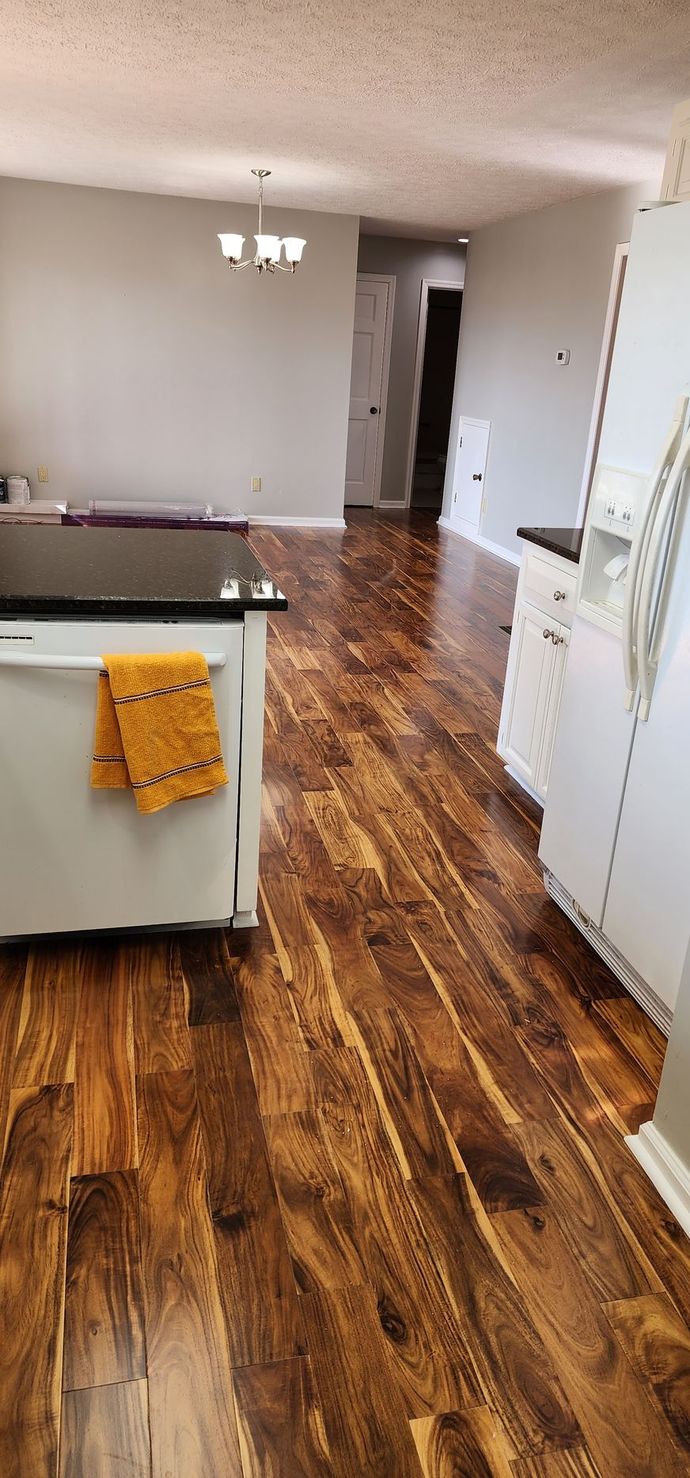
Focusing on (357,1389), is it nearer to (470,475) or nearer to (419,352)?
(470,475)

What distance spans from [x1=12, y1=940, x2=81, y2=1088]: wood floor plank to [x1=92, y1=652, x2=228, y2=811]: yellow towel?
0.46 m

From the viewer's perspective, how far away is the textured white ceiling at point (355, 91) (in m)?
3.43

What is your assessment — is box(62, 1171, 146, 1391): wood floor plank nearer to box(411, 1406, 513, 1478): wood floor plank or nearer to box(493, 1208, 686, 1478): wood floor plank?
box(411, 1406, 513, 1478): wood floor plank

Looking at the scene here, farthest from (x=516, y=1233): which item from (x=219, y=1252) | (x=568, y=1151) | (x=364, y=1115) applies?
(x=219, y=1252)

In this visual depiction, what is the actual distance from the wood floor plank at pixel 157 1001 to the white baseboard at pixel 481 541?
5.60m

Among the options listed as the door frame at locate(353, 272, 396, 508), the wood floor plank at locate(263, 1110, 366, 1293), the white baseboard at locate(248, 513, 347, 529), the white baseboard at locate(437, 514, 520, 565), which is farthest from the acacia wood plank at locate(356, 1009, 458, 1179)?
the door frame at locate(353, 272, 396, 508)

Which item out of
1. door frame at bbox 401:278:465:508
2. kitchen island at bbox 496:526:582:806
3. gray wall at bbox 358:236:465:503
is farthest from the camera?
door frame at bbox 401:278:465:508

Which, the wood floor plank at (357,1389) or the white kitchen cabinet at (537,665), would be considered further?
the white kitchen cabinet at (537,665)

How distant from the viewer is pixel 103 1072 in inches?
79.0

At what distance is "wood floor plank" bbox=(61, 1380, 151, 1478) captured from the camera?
4.24 feet

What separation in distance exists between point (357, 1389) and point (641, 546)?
1592 mm

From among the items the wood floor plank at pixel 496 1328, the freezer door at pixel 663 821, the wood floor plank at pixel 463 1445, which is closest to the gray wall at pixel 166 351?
the freezer door at pixel 663 821

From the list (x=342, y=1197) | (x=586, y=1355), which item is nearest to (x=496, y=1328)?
(x=586, y=1355)

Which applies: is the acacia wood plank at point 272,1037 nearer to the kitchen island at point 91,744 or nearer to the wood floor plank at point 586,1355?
the kitchen island at point 91,744
